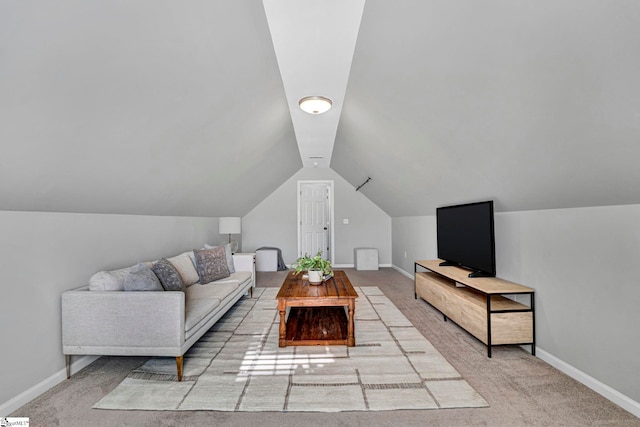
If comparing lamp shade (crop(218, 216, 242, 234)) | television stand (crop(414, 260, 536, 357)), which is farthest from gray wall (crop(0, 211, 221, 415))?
television stand (crop(414, 260, 536, 357))

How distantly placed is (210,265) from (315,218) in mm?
3545

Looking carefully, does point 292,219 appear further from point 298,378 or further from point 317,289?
point 298,378

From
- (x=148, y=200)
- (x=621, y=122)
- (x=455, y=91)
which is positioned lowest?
(x=148, y=200)

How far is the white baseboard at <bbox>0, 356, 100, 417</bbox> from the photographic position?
1703 mm

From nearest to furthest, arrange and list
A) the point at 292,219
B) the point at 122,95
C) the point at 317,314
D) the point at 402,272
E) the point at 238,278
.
Result: 1. the point at 122,95
2. the point at 317,314
3. the point at 238,278
4. the point at 402,272
5. the point at 292,219

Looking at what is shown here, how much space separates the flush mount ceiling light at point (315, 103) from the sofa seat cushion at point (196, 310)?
216 centimetres

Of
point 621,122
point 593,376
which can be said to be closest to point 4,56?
point 621,122

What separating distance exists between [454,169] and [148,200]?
297 centimetres

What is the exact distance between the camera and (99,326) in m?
2.04

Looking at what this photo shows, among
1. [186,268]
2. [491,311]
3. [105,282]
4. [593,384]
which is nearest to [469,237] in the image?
[491,311]

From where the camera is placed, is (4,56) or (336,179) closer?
(4,56)

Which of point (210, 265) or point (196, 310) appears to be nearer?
point (196, 310)

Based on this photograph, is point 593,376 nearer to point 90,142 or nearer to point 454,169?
point 454,169

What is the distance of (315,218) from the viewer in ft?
22.2
